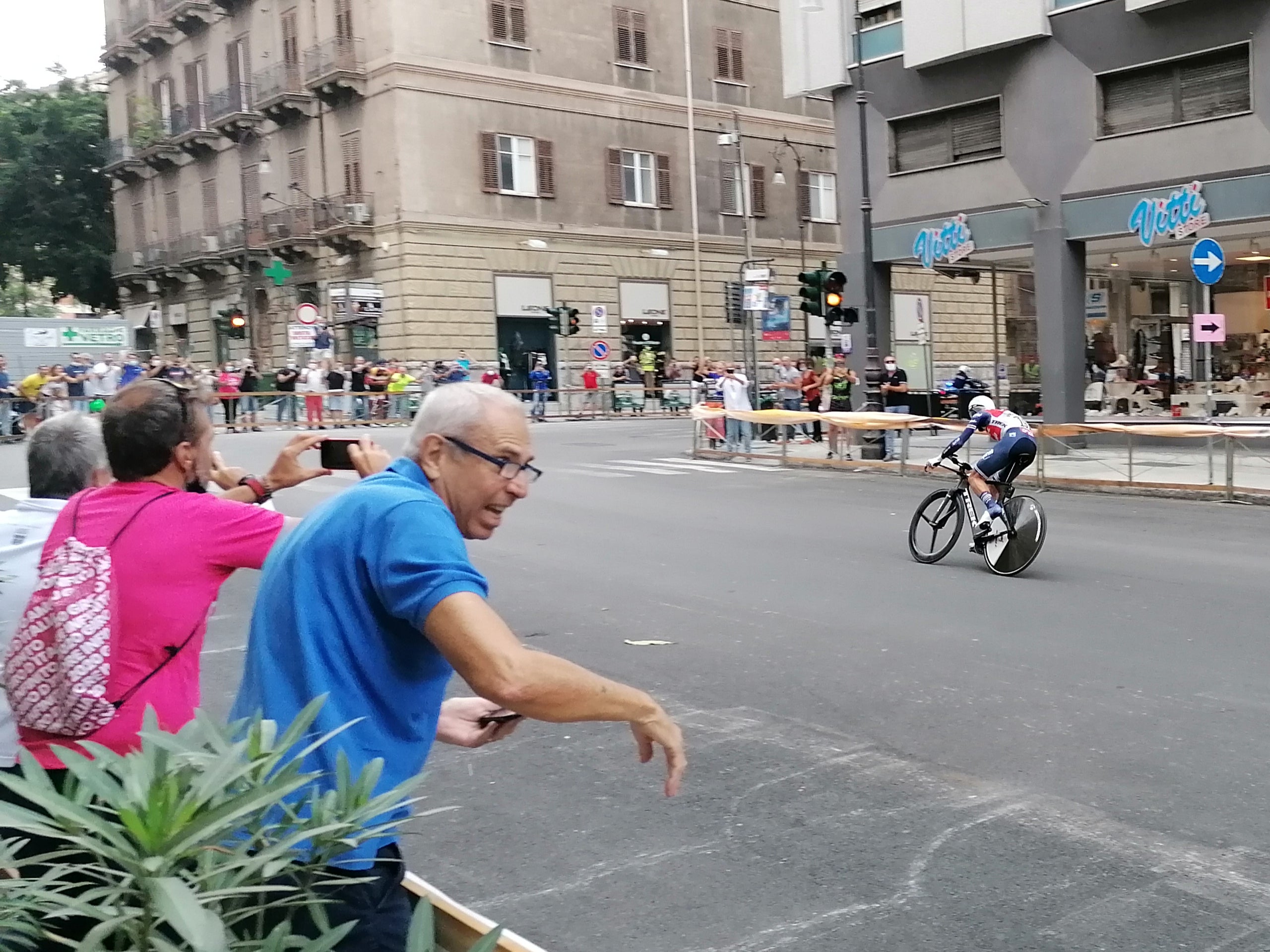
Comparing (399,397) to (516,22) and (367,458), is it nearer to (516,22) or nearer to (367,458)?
(516,22)

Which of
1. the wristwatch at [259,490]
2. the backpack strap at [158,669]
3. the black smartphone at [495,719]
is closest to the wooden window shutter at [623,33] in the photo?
the wristwatch at [259,490]

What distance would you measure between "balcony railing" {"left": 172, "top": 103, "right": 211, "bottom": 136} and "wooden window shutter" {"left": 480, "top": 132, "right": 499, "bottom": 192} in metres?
11.3

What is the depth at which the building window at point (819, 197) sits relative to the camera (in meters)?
49.1

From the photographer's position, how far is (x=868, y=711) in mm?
6496

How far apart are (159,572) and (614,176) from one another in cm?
4215

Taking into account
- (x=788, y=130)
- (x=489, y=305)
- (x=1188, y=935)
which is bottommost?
(x=1188, y=935)

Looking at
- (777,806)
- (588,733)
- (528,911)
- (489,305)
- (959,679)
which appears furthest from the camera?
(489,305)

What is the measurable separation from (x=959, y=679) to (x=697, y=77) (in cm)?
4160

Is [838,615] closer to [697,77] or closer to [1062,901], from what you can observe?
[1062,901]

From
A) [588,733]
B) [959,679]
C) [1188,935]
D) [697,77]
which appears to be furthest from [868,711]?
[697,77]

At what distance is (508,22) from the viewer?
136ft

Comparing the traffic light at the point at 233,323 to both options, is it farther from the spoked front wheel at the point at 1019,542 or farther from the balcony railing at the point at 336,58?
the spoked front wheel at the point at 1019,542

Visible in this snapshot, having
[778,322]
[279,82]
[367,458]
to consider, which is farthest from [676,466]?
[279,82]

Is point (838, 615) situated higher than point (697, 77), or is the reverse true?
point (697, 77)
